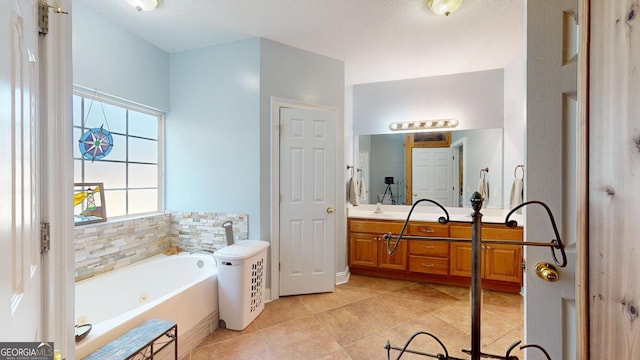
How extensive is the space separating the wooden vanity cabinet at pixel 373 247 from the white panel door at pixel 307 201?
0.48 meters

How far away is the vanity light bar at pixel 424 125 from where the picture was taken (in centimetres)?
333

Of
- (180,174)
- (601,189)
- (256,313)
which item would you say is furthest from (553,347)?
(180,174)

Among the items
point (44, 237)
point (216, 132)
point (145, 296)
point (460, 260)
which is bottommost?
point (145, 296)

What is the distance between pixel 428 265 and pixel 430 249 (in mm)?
187

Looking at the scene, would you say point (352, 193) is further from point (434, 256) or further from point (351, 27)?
point (351, 27)

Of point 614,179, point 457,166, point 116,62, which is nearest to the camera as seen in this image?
point 614,179

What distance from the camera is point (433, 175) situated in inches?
134

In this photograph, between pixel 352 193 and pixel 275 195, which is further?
pixel 352 193

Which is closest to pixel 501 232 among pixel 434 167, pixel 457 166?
pixel 457 166

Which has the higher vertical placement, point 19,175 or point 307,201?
point 19,175

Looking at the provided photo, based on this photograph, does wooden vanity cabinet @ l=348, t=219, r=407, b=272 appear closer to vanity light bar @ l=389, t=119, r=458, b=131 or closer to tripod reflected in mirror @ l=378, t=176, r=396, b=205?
tripod reflected in mirror @ l=378, t=176, r=396, b=205

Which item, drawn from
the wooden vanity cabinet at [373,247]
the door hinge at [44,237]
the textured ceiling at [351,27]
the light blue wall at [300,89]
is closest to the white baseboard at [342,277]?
the light blue wall at [300,89]

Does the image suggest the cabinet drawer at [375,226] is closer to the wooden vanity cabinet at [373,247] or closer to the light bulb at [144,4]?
the wooden vanity cabinet at [373,247]

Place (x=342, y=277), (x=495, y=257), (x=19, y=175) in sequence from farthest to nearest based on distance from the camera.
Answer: (x=342, y=277) < (x=495, y=257) < (x=19, y=175)
